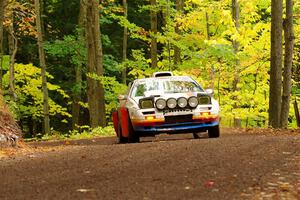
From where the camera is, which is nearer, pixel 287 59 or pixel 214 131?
pixel 214 131

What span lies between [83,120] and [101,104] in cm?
A: 1796

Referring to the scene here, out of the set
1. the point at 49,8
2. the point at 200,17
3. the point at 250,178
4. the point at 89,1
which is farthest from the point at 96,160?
the point at 49,8

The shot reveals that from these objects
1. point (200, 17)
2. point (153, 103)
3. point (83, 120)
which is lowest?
point (83, 120)

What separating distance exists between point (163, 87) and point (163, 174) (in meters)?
6.61

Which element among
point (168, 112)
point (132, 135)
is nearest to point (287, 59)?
point (168, 112)

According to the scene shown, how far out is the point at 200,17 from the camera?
2652 cm

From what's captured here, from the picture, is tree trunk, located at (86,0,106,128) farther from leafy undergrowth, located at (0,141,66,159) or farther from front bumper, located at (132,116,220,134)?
front bumper, located at (132,116,220,134)

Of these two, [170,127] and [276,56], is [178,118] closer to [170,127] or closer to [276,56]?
[170,127]

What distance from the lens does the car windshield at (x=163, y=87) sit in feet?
41.8

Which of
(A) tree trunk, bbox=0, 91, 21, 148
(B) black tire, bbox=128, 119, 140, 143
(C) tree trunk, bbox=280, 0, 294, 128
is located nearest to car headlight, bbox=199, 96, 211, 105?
(B) black tire, bbox=128, 119, 140, 143

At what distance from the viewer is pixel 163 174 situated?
6.43 m

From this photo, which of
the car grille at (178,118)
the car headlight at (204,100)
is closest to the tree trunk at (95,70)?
the car headlight at (204,100)

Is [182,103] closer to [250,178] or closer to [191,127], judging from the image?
[191,127]

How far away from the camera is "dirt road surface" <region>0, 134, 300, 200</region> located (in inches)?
213
